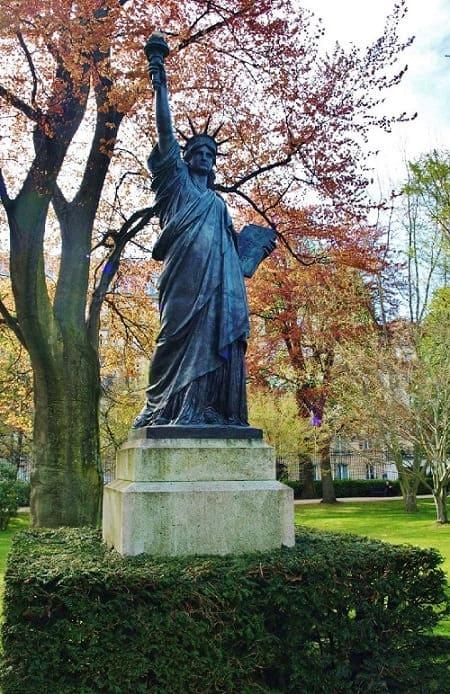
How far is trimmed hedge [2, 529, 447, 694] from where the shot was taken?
3865mm

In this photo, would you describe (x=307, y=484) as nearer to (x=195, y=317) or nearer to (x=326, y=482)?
(x=326, y=482)

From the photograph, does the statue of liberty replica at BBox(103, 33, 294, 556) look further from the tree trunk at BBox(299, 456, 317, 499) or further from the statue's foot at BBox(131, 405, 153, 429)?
the tree trunk at BBox(299, 456, 317, 499)

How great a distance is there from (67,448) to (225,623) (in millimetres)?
6744

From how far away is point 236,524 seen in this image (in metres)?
4.94

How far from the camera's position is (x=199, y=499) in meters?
4.87

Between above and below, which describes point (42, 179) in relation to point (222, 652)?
above

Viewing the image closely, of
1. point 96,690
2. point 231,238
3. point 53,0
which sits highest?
point 53,0

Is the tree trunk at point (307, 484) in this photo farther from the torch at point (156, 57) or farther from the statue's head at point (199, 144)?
the torch at point (156, 57)

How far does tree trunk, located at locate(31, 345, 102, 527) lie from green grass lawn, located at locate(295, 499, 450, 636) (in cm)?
587

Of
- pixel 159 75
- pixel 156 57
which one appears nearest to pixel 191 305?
pixel 159 75

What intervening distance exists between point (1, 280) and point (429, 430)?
1363cm

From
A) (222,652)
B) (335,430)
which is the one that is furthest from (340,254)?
(335,430)

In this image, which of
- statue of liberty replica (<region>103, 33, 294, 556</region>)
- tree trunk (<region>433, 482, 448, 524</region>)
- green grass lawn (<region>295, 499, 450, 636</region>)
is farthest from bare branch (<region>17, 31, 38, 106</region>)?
tree trunk (<region>433, 482, 448, 524</region>)

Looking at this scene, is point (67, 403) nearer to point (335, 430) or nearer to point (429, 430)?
point (429, 430)
